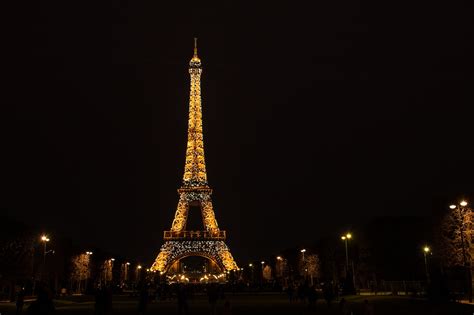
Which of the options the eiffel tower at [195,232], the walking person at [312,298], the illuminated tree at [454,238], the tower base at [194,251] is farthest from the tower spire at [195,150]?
the walking person at [312,298]

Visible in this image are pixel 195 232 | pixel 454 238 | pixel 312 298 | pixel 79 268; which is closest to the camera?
pixel 312 298

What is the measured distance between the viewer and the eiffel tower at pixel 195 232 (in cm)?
10812

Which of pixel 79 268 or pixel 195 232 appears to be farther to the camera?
pixel 195 232

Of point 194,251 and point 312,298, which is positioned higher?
point 194,251

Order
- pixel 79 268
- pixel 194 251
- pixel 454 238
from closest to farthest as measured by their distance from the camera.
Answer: pixel 454 238 → pixel 79 268 → pixel 194 251

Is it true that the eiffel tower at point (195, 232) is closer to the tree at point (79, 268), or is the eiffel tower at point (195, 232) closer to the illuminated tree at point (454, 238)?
the tree at point (79, 268)

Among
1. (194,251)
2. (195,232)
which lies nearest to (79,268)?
(194,251)

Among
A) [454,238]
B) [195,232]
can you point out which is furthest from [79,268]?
[454,238]

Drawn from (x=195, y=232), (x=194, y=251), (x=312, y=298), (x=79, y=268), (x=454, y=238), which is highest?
(x=195, y=232)

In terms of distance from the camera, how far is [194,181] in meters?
110

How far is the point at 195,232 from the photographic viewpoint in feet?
362

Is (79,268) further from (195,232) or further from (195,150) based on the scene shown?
(195,150)

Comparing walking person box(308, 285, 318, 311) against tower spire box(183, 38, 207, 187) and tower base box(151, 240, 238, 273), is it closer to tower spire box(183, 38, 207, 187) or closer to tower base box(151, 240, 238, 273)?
tower base box(151, 240, 238, 273)

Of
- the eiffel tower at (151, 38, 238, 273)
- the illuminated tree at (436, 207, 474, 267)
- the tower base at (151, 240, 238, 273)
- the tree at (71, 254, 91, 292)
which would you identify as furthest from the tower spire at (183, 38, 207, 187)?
the illuminated tree at (436, 207, 474, 267)
